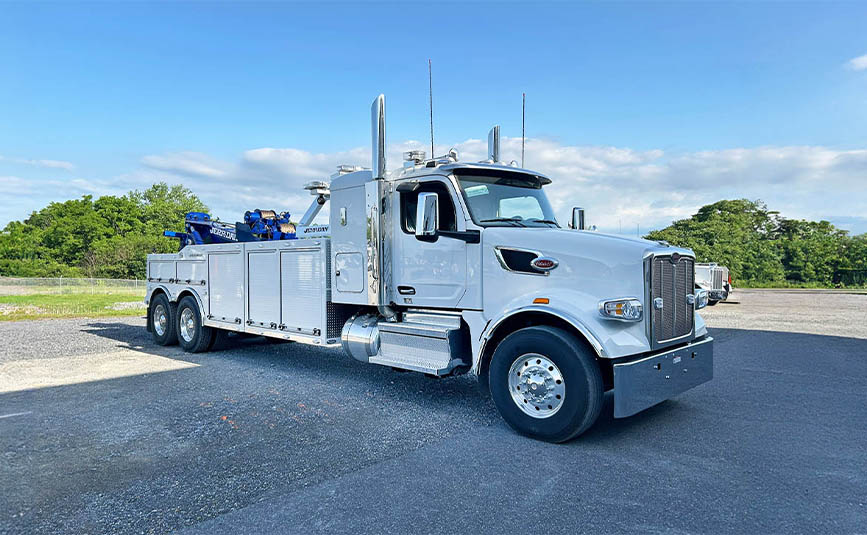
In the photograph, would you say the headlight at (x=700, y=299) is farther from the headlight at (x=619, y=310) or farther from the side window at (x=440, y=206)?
the side window at (x=440, y=206)

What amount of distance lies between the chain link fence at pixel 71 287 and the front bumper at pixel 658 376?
31.5m

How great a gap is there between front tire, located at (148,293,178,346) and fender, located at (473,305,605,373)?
7.85 metres

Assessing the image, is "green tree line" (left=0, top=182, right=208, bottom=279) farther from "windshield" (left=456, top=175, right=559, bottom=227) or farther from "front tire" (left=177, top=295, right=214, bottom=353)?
"windshield" (left=456, top=175, right=559, bottom=227)

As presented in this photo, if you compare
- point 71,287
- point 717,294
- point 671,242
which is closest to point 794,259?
point 671,242

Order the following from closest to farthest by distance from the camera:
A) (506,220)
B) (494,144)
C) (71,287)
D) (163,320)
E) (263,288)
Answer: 1. (506,220)
2. (494,144)
3. (263,288)
4. (163,320)
5. (71,287)

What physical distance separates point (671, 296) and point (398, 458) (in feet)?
10.2

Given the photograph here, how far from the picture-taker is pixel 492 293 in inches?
229

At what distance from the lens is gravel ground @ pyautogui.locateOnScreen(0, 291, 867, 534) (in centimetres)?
356

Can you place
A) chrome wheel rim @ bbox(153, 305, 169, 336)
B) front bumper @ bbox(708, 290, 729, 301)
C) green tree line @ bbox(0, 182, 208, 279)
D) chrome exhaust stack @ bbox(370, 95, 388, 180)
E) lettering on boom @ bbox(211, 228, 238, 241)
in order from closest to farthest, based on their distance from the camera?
1. chrome exhaust stack @ bbox(370, 95, 388, 180)
2. lettering on boom @ bbox(211, 228, 238, 241)
3. chrome wheel rim @ bbox(153, 305, 169, 336)
4. front bumper @ bbox(708, 290, 729, 301)
5. green tree line @ bbox(0, 182, 208, 279)

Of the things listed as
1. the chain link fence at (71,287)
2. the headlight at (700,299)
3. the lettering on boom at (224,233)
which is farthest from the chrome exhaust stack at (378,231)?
the chain link fence at (71,287)

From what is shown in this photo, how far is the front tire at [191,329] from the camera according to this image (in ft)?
34.0

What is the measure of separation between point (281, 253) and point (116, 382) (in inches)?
117

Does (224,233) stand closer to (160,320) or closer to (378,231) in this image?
(160,320)

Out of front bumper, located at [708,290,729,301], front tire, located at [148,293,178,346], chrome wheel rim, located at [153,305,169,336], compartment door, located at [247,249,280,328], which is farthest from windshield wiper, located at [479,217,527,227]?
front bumper, located at [708,290,729,301]
